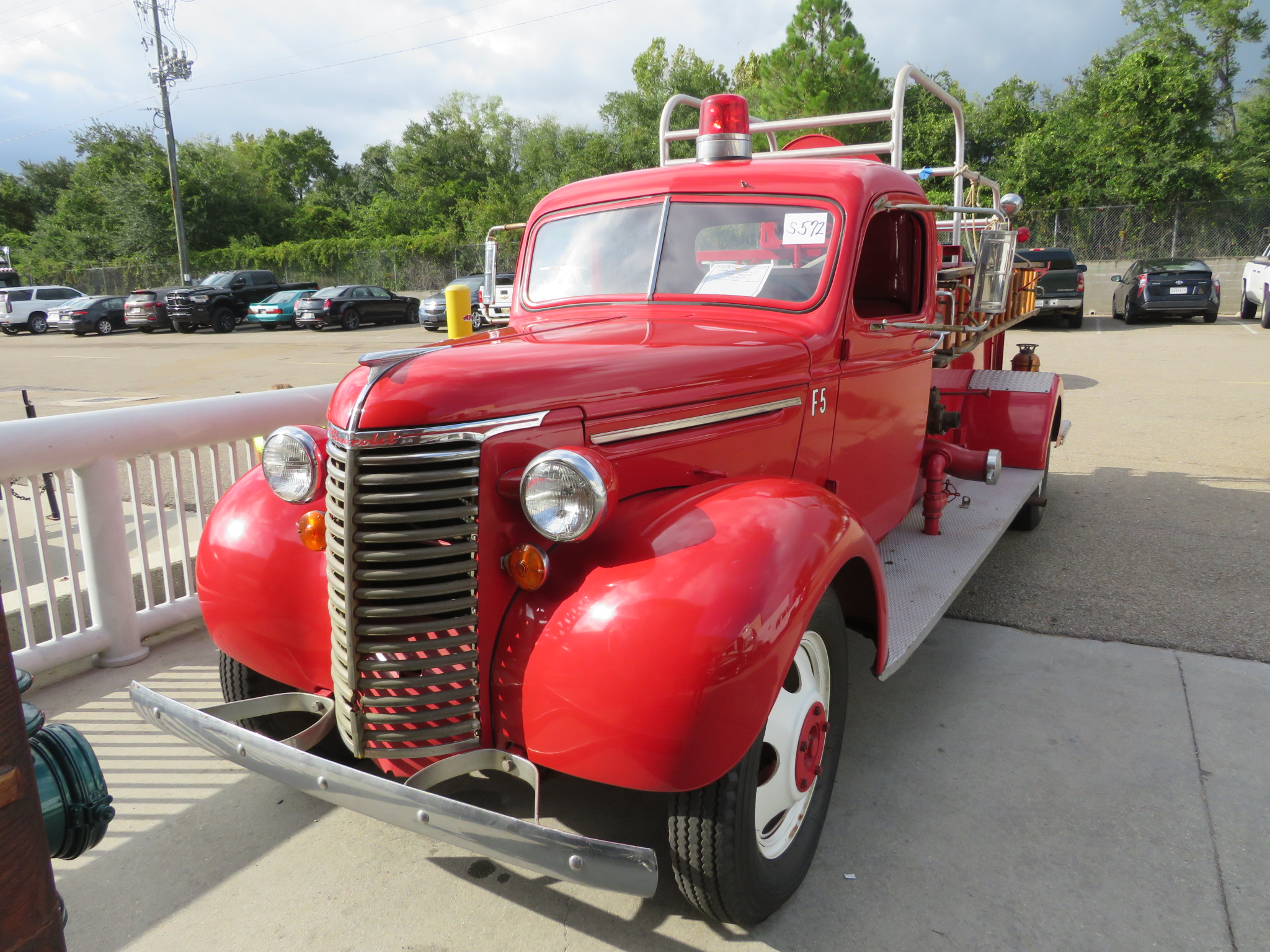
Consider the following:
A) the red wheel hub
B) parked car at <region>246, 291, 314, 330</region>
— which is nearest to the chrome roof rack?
the red wheel hub

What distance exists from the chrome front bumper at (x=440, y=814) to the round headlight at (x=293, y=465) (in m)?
0.63

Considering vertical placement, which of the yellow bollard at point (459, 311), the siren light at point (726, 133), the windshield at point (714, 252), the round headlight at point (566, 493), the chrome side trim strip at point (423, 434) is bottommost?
the round headlight at point (566, 493)

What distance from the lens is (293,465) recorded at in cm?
245

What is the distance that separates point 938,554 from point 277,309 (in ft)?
84.0

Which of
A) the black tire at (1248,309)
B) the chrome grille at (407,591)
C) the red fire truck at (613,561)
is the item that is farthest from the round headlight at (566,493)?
the black tire at (1248,309)

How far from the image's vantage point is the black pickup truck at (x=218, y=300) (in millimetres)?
26344

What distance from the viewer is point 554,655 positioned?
2.03m

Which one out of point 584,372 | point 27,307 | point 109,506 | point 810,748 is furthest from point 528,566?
point 27,307

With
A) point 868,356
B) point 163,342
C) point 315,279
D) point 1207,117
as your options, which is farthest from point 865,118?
point 315,279

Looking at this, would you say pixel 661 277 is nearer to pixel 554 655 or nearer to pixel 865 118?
pixel 554 655

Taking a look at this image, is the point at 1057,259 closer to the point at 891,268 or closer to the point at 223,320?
the point at 891,268

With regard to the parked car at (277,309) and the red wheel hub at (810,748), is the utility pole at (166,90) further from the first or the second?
the red wheel hub at (810,748)

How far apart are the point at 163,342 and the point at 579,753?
83.4ft

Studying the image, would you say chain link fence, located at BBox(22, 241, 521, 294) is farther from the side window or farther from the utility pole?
the side window
